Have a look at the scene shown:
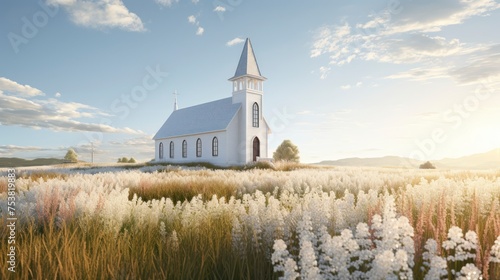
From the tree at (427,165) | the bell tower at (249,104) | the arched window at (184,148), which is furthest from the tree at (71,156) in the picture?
the tree at (427,165)

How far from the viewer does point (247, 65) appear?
119 feet

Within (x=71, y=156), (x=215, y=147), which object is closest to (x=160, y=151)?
(x=215, y=147)

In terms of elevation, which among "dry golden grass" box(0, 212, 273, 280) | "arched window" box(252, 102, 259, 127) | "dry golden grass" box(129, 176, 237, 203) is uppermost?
"arched window" box(252, 102, 259, 127)

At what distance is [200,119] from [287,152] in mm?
12287

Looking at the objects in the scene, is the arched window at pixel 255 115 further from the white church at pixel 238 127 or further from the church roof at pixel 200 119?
the church roof at pixel 200 119

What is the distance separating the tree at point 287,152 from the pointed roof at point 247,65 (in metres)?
13.1

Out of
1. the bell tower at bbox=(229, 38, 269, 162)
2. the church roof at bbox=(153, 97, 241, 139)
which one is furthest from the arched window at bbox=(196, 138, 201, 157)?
the bell tower at bbox=(229, 38, 269, 162)

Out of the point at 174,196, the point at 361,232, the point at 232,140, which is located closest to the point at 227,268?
the point at 361,232

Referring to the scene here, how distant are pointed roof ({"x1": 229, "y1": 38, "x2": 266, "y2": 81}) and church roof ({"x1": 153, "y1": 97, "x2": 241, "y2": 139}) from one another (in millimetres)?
3331

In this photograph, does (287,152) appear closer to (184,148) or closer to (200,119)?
(200,119)

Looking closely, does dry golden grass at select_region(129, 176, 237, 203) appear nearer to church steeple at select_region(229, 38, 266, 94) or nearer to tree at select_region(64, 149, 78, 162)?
church steeple at select_region(229, 38, 266, 94)

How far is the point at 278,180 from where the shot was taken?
10.9 metres

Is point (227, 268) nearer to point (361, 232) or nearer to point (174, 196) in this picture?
point (361, 232)

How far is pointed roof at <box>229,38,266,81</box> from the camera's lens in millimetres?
36250
